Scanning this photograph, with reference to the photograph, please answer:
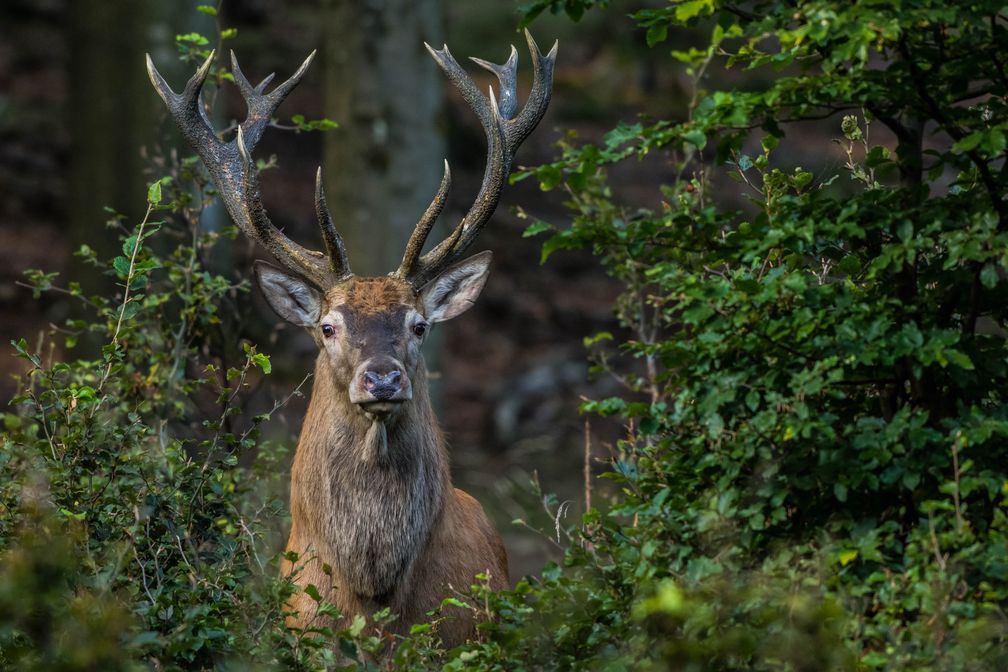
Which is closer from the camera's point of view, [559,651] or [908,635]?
[908,635]

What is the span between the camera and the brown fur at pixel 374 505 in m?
6.70

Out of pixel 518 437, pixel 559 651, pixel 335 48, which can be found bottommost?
pixel 518 437

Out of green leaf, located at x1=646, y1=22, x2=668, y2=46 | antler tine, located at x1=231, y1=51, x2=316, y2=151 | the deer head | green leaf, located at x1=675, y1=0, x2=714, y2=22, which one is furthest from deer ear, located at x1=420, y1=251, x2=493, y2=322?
green leaf, located at x1=675, y1=0, x2=714, y2=22

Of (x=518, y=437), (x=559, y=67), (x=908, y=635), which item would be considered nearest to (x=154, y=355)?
(x=908, y=635)

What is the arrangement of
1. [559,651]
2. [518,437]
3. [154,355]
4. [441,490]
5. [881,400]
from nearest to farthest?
[559,651], [881,400], [441,490], [154,355], [518,437]

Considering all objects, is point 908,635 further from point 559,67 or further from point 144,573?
point 559,67

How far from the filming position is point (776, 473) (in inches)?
209

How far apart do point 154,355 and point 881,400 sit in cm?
410

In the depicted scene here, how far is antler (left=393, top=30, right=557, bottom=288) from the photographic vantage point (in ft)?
23.7

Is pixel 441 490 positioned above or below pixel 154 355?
below

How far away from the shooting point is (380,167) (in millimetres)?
12281

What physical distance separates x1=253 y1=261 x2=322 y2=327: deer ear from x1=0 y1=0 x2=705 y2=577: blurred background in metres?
1.29

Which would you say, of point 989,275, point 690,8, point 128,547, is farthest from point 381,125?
point 989,275

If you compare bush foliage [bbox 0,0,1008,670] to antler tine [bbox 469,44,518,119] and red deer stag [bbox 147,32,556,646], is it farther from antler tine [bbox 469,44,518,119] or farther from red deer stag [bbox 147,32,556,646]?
antler tine [bbox 469,44,518,119]
